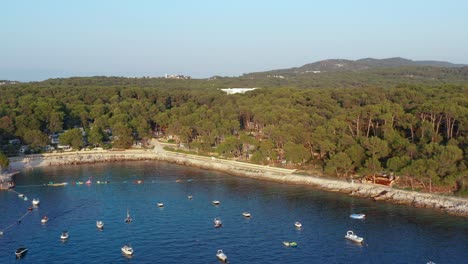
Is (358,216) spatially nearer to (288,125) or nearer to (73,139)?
(288,125)

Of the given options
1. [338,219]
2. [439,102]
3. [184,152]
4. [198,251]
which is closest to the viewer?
[198,251]

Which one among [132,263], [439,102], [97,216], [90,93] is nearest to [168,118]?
[90,93]

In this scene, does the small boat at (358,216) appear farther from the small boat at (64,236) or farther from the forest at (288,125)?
the small boat at (64,236)

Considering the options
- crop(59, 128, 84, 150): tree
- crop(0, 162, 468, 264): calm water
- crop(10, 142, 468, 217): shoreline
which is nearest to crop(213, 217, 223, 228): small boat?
crop(0, 162, 468, 264): calm water

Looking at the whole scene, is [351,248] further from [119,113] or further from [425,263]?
[119,113]

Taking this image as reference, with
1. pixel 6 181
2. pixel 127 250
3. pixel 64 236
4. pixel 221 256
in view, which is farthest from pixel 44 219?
pixel 221 256

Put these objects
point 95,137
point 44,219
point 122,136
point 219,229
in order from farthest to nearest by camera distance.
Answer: point 122,136 → point 95,137 → point 44,219 → point 219,229

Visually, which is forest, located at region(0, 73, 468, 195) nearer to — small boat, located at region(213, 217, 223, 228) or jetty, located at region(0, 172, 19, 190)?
jetty, located at region(0, 172, 19, 190)
